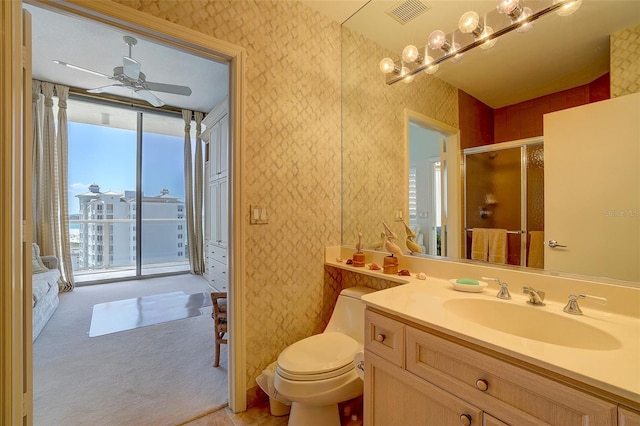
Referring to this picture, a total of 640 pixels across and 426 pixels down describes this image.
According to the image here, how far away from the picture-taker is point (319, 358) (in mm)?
1488

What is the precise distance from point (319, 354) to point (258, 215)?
890mm

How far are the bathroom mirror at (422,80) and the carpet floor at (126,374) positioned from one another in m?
1.51

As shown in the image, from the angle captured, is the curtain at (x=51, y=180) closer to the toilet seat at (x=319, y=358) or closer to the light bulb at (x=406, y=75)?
the toilet seat at (x=319, y=358)

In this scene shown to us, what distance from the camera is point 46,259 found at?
3.63 metres

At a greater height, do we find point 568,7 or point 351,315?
point 568,7

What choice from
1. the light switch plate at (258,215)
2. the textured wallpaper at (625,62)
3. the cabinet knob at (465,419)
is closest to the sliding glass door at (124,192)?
the light switch plate at (258,215)

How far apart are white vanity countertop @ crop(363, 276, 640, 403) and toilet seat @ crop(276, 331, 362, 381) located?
18.2 inches

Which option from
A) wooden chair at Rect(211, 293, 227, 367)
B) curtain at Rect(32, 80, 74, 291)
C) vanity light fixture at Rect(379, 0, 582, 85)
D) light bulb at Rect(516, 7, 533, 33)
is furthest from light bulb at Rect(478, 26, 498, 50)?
curtain at Rect(32, 80, 74, 291)

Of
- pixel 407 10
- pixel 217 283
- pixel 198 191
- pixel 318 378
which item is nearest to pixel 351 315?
pixel 318 378

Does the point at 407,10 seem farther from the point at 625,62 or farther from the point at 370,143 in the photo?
the point at 625,62

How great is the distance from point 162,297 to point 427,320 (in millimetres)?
4030

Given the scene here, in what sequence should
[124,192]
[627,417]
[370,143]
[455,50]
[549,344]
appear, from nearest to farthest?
[627,417] → [549,344] → [455,50] → [370,143] → [124,192]

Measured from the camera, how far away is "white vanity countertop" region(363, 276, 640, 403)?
64cm

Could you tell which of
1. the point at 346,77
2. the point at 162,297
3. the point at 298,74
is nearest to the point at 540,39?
the point at 346,77
